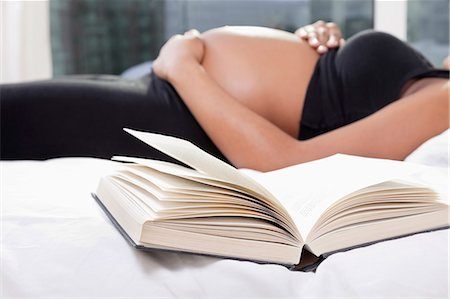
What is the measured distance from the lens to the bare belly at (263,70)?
4.98 feet

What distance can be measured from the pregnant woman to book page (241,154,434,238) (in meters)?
0.45

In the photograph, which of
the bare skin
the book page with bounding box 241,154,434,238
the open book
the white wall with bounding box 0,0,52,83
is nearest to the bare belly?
the bare skin

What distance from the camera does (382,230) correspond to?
69cm

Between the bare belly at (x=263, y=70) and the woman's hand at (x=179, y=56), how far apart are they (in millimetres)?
34

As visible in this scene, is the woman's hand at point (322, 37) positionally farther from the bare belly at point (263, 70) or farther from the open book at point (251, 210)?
the open book at point (251, 210)

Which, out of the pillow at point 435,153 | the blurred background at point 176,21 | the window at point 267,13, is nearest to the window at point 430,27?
the blurred background at point 176,21

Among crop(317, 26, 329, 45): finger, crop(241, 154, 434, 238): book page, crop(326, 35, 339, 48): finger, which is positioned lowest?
crop(241, 154, 434, 238): book page

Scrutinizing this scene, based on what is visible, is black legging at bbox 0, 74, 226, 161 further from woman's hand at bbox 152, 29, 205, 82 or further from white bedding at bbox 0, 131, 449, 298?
white bedding at bbox 0, 131, 449, 298

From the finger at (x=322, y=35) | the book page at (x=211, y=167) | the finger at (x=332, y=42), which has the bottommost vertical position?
the book page at (x=211, y=167)

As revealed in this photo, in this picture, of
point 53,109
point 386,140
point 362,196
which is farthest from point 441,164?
point 53,109

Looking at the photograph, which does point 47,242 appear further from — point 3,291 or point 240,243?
point 240,243

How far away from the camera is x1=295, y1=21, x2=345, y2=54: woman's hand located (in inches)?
64.5

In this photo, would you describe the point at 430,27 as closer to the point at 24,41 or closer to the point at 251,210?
the point at 24,41

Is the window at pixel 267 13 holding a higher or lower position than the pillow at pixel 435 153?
higher
